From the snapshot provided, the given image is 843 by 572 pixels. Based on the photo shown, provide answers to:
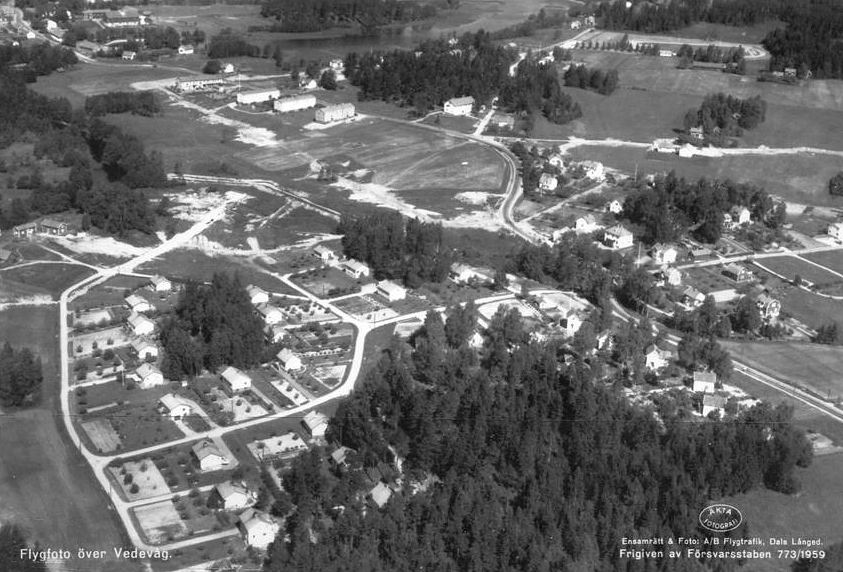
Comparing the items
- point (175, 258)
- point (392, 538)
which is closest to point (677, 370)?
point (392, 538)

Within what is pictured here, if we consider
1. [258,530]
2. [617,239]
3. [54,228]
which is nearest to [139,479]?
[258,530]

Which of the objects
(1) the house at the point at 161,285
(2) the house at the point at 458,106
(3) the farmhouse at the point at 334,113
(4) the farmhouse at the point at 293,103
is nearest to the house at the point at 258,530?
(1) the house at the point at 161,285

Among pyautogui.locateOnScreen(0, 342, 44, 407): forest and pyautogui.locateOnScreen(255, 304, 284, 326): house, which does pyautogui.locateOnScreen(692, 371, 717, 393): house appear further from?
pyautogui.locateOnScreen(0, 342, 44, 407): forest

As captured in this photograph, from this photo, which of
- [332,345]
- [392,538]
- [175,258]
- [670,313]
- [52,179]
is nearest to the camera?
[392,538]

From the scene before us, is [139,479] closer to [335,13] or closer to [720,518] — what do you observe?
A: [720,518]

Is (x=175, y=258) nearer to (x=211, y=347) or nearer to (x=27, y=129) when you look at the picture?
(x=211, y=347)

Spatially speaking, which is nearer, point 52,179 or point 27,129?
point 52,179

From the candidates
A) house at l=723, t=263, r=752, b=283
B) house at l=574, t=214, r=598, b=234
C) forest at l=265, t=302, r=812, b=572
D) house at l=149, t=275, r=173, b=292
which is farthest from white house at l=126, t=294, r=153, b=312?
house at l=723, t=263, r=752, b=283
